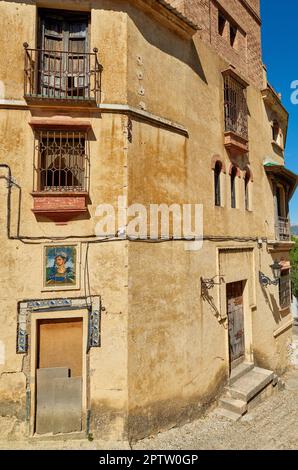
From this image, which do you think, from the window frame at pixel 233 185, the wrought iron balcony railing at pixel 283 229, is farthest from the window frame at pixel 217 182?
the wrought iron balcony railing at pixel 283 229

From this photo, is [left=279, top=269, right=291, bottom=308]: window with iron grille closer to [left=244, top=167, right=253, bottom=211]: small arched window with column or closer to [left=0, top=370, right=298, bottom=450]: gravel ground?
[left=244, top=167, right=253, bottom=211]: small arched window with column

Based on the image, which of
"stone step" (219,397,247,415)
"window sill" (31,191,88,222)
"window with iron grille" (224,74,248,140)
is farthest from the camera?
"window with iron grille" (224,74,248,140)

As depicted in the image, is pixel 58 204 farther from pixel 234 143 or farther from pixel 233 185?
pixel 233 185

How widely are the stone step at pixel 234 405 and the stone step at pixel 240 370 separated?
0.67 meters

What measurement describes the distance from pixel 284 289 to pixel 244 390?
664 centimetres

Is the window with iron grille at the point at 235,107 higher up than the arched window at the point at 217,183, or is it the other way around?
the window with iron grille at the point at 235,107

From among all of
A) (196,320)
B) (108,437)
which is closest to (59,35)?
(196,320)

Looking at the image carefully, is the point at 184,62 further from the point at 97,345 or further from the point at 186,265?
the point at 97,345

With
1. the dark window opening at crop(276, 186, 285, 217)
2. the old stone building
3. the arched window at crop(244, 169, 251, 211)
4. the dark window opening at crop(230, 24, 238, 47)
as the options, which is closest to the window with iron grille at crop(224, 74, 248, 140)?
the arched window at crop(244, 169, 251, 211)

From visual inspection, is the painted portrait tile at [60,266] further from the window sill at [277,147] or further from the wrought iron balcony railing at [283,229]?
the window sill at [277,147]

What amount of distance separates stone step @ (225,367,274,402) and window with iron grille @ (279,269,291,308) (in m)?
4.25

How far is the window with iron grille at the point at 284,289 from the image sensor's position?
1359cm

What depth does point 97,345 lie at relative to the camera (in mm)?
6555

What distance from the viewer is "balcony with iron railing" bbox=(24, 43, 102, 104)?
669 centimetres
